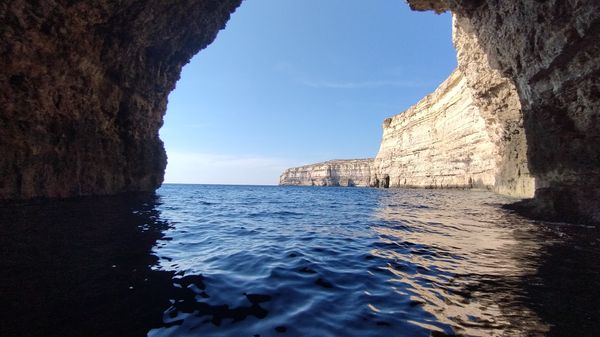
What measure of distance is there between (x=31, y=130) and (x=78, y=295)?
16.1m

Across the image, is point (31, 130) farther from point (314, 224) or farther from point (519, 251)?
point (519, 251)

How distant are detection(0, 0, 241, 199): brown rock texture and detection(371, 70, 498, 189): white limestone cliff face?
1102 inches

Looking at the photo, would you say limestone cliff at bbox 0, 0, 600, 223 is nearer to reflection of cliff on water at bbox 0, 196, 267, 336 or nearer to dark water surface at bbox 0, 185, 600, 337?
dark water surface at bbox 0, 185, 600, 337

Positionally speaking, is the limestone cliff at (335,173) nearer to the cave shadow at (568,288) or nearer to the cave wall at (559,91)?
the cave wall at (559,91)

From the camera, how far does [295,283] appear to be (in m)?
4.95

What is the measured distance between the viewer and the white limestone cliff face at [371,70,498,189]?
3875cm

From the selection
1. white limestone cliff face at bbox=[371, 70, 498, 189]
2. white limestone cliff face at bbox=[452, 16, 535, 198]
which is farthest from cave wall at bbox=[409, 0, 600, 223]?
white limestone cliff face at bbox=[371, 70, 498, 189]

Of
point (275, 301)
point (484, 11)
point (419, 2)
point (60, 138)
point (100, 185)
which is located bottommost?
point (275, 301)

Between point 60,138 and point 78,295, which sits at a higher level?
point 60,138

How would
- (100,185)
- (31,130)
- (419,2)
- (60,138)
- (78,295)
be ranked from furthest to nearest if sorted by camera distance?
(419,2)
(100,185)
(60,138)
(31,130)
(78,295)

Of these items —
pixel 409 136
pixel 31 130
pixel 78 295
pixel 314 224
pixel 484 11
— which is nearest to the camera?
pixel 78 295

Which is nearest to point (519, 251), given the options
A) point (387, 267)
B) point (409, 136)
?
point (387, 267)

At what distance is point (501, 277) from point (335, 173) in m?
121

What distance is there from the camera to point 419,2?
2352cm
